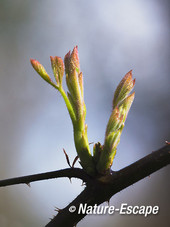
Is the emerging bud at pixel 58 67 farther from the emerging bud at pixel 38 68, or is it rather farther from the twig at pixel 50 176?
the twig at pixel 50 176

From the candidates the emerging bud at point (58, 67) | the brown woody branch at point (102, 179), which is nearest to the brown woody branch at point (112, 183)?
A: the brown woody branch at point (102, 179)

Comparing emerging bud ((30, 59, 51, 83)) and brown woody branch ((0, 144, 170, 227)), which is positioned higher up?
emerging bud ((30, 59, 51, 83))

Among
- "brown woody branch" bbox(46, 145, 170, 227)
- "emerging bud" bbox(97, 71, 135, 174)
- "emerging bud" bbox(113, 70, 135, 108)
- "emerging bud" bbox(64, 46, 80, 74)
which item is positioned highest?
"emerging bud" bbox(64, 46, 80, 74)

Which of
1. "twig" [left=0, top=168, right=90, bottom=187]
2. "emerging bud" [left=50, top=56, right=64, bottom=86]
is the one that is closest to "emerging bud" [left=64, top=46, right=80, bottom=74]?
"emerging bud" [left=50, top=56, right=64, bottom=86]

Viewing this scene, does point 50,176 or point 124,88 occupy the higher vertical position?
point 124,88

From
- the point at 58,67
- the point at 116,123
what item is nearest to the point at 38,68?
the point at 58,67

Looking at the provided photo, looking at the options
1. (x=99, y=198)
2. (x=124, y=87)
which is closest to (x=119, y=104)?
(x=124, y=87)

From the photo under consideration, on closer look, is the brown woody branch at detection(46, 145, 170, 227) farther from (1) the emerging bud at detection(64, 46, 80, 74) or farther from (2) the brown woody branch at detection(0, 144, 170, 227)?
(1) the emerging bud at detection(64, 46, 80, 74)

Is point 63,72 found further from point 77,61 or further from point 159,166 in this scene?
point 159,166

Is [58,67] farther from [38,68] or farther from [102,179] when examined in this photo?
[102,179]
